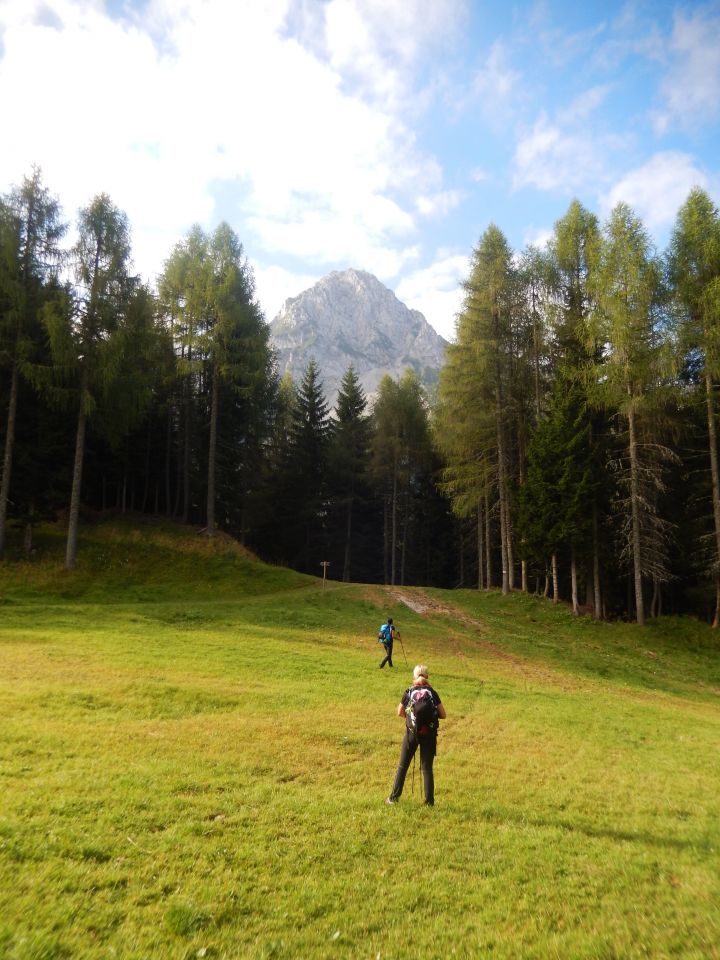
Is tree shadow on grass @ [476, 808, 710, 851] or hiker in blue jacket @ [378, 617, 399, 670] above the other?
hiker in blue jacket @ [378, 617, 399, 670]

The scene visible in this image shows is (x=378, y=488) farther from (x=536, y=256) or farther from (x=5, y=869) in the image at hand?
(x=5, y=869)

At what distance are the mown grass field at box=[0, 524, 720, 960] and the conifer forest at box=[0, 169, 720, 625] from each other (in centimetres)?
1267

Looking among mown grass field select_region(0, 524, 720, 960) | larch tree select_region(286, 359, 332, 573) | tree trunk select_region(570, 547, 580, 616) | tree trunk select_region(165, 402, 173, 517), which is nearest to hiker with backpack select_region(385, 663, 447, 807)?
mown grass field select_region(0, 524, 720, 960)

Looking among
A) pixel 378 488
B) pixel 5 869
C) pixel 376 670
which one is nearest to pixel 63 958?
pixel 5 869

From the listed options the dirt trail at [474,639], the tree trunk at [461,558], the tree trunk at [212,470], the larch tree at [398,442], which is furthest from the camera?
the tree trunk at [461,558]

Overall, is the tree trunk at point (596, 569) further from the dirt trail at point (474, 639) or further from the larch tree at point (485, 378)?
the dirt trail at point (474, 639)

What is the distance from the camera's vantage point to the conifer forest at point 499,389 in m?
28.2

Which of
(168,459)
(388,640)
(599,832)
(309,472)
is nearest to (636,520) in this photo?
(388,640)

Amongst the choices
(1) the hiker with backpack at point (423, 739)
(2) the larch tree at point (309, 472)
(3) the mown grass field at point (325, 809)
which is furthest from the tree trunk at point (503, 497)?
(1) the hiker with backpack at point (423, 739)

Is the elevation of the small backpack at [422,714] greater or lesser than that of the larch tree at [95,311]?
lesser

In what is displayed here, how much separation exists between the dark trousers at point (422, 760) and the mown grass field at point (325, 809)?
0.94ft

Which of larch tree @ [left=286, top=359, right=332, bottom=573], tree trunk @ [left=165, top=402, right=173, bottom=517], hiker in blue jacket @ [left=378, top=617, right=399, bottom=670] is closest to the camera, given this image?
hiker in blue jacket @ [left=378, top=617, right=399, bottom=670]

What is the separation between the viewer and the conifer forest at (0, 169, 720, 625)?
92.5 ft

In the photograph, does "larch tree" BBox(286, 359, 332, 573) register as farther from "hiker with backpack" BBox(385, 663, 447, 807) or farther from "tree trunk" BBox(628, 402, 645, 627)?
"hiker with backpack" BBox(385, 663, 447, 807)
